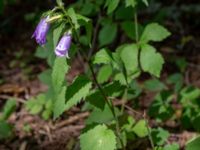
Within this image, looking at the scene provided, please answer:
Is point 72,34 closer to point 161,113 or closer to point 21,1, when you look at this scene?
point 161,113

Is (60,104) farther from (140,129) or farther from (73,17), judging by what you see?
(140,129)

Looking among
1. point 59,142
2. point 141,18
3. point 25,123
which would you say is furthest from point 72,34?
point 141,18

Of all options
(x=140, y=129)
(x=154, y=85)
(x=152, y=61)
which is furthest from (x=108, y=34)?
(x=140, y=129)

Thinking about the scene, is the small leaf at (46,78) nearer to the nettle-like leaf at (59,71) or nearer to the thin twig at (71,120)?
the thin twig at (71,120)

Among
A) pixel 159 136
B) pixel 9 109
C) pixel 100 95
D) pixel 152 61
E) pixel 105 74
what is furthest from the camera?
pixel 9 109

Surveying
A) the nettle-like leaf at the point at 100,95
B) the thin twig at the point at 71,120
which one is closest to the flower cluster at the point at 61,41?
the nettle-like leaf at the point at 100,95
